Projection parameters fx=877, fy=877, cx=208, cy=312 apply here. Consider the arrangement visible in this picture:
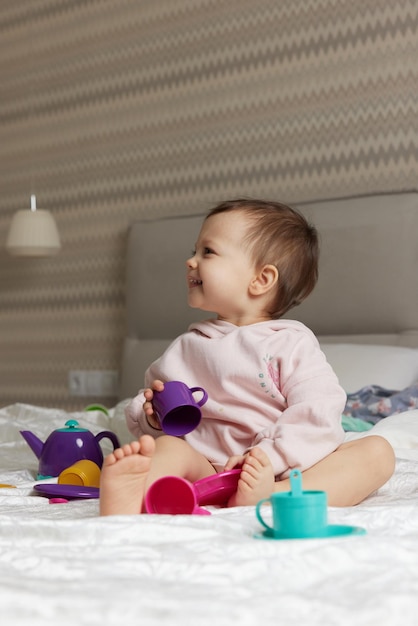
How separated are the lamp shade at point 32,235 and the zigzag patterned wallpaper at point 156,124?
215mm

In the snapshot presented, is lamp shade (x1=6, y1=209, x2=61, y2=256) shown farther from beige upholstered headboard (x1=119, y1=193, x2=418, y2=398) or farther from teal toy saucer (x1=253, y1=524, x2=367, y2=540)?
teal toy saucer (x1=253, y1=524, x2=367, y2=540)

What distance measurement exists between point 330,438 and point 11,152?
9.67 ft

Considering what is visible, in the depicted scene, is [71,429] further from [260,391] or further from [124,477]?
[124,477]

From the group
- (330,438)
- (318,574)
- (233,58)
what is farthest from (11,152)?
(318,574)

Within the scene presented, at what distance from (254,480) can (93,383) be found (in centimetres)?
248

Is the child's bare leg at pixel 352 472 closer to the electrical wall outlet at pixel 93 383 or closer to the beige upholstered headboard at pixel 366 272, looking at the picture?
the beige upholstered headboard at pixel 366 272

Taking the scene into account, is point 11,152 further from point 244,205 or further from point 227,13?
point 244,205

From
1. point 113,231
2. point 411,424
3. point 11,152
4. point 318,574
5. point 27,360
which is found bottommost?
point 27,360

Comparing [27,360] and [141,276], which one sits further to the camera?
[27,360]

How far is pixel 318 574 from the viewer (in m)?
0.93

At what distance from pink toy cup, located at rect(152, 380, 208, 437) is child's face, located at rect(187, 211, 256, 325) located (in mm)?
225

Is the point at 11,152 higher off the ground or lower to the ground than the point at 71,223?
higher

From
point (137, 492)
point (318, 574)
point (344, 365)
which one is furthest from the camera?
point (344, 365)

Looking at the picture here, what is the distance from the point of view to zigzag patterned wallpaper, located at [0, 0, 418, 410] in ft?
9.95
